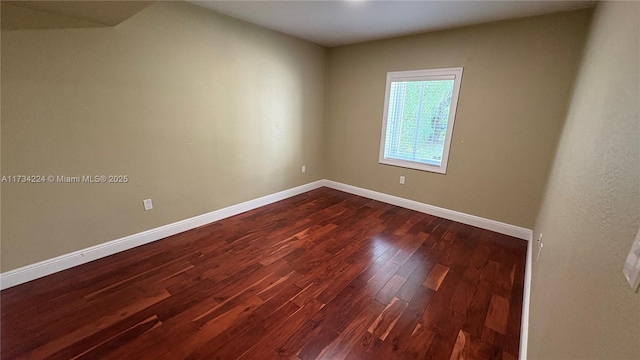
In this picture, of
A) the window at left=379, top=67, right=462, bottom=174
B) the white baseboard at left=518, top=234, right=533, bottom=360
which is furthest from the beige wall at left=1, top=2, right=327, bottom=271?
the white baseboard at left=518, top=234, right=533, bottom=360

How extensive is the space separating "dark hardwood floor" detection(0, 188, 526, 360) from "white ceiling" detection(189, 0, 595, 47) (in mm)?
2315

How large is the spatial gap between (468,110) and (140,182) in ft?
12.0

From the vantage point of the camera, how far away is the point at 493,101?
2.84 m

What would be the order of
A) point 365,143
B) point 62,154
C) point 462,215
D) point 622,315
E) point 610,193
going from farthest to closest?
point 365,143
point 462,215
point 62,154
point 610,193
point 622,315

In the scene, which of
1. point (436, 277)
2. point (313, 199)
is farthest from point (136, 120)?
point (436, 277)

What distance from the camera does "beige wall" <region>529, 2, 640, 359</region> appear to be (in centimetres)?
56

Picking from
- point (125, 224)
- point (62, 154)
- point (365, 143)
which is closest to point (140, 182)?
point (125, 224)

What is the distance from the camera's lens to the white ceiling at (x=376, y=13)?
7.52ft

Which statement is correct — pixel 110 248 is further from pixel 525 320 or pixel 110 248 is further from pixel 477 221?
pixel 477 221

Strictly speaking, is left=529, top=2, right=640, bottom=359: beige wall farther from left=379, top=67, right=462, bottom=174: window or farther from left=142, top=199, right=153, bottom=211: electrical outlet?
left=142, top=199, right=153, bottom=211: electrical outlet

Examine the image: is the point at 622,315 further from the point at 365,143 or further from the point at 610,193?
the point at 365,143

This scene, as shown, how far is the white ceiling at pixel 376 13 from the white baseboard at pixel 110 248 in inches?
88.3

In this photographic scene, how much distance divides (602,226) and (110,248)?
128 inches

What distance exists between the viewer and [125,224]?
2430 mm
